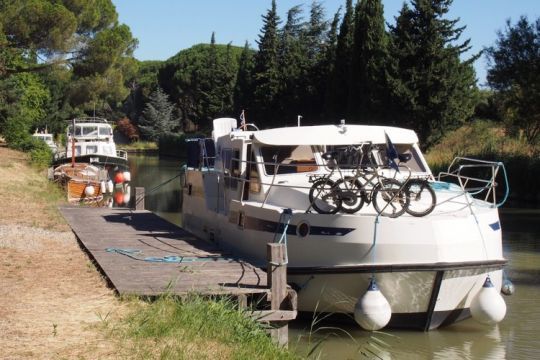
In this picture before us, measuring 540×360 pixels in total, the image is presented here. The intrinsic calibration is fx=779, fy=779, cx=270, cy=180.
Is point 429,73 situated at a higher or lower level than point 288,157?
higher

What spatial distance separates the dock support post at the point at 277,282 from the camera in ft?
33.7

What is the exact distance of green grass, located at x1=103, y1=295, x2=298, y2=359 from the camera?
788 centimetres

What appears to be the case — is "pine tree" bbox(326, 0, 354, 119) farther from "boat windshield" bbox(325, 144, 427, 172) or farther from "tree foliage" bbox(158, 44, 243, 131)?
"boat windshield" bbox(325, 144, 427, 172)

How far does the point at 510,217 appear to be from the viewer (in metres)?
26.8

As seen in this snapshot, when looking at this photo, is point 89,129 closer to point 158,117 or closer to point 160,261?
point 160,261

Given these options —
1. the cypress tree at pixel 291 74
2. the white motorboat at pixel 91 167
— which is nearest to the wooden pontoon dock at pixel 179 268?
the white motorboat at pixel 91 167

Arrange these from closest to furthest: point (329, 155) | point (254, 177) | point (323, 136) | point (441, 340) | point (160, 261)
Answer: point (441, 340)
point (160, 261)
point (323, 136)
point (329, 155)
point (254, 177)

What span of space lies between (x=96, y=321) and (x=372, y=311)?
3.93 metres

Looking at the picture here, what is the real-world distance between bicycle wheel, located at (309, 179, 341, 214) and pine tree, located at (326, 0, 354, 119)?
120 feet

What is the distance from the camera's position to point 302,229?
468 inches

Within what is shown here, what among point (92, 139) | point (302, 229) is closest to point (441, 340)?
point (302, 229)

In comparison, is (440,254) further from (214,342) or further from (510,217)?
(510,217)

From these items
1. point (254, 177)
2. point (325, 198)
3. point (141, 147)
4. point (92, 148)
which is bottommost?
point (141, 147)

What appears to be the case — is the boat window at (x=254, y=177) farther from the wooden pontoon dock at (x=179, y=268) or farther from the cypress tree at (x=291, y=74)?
the cypress tree at (x=291, y=74)
